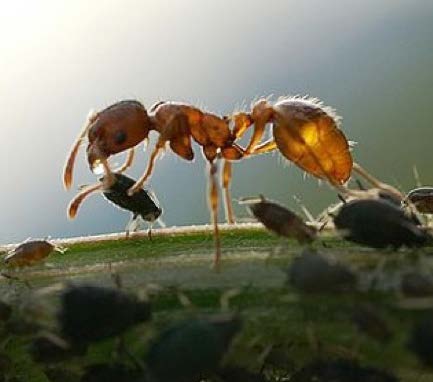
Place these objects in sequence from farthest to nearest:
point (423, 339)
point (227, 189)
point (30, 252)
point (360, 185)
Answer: point (227, 189) < point (360, 185) < point (30, 252) < point (423, 339)

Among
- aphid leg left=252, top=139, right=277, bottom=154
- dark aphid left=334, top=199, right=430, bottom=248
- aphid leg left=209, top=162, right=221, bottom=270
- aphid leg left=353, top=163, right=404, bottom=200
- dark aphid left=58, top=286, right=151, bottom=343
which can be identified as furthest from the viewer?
aphid leg left=252, top=139, right=277, bottom=154

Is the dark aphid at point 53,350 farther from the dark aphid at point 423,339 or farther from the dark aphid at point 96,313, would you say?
the dark aphid at point 423,339

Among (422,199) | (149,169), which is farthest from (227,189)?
(422,199)

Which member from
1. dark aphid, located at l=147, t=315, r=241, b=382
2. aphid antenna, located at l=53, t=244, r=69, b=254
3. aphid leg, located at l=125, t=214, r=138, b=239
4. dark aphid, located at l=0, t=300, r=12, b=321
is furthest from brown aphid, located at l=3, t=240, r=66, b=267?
dark aphid, located at l=147, t=315, r=241, b=382

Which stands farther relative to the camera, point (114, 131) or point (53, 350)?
point (114, 131)

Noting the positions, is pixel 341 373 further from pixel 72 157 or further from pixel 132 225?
pixel 72 157

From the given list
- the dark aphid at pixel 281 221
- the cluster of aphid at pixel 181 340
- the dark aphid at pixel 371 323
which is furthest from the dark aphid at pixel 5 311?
the dark aphid at pixel 371 323

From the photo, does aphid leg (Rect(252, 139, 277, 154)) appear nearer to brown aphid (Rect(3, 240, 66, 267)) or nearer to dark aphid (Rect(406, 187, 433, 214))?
dark aphid (Rect(406, 187, 433, 214))

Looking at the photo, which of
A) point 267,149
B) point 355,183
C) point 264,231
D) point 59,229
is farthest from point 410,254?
point 59,229
